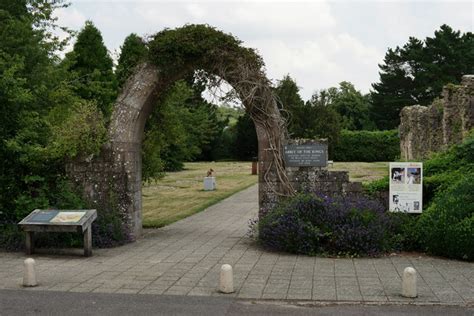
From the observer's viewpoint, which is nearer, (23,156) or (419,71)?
(23,156)

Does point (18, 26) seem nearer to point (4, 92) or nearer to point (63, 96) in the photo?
point (63, 96)

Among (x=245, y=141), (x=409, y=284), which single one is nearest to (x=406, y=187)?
(x=409, y=284)

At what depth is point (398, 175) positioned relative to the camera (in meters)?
10.9

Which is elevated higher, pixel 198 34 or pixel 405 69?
pixel 405 69

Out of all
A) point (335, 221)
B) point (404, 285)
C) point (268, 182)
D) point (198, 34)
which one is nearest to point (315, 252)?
point (335, 221)

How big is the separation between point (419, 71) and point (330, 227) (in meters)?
55.8

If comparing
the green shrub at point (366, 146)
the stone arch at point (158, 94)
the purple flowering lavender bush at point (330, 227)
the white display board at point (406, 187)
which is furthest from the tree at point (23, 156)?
the green shrub at point (366, 146)

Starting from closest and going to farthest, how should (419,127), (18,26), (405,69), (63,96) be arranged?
(63,96)
(18,26)
(419,127)
(405,69)

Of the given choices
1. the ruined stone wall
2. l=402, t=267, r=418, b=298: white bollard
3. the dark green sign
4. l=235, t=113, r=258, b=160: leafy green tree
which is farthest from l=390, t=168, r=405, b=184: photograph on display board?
l=235, t=113, r=258, b=160: leafy green tree

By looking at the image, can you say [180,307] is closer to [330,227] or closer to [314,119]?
[330,227]

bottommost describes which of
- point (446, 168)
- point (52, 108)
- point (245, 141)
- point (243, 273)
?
point (243, 273)

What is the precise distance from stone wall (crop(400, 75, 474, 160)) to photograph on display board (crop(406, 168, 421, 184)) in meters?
8.41

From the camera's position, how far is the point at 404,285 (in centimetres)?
714

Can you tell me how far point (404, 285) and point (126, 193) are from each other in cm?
697
